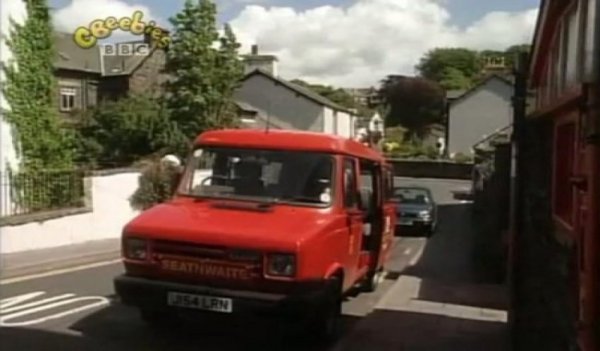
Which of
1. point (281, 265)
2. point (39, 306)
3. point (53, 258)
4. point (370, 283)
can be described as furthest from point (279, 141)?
point (53, 258)

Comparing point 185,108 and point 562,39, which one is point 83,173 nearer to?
point 562,39

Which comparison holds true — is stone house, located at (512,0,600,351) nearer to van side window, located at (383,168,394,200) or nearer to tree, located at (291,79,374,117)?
van side window, located at (383,168,394,200)

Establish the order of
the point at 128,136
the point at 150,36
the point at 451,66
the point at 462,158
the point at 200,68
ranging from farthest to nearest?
Result: the point at 451,66 < the point at 462,158 < the point at 150,36 < the point at 200,68 < the point at 128,136

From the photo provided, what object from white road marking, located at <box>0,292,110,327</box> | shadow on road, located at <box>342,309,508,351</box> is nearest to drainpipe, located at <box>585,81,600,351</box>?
shadow on road, located at <box>342,309,508,351</box>

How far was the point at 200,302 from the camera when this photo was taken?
7496mm

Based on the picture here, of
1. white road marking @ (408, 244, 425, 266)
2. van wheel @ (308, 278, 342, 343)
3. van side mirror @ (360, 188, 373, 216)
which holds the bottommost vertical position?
white road marking @ (408, 244, 425, 266)

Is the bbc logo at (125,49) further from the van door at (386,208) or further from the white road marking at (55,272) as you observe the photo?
the van door at (386,208)

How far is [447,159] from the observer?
62.8m

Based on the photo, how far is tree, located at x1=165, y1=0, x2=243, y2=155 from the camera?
36000mm

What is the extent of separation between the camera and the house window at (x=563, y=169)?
9695mm

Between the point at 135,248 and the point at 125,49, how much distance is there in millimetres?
41208

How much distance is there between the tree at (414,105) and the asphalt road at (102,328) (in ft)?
230

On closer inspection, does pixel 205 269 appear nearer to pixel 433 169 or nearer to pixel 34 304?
pixel 34 304

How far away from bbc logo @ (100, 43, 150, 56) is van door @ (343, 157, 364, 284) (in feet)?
128
